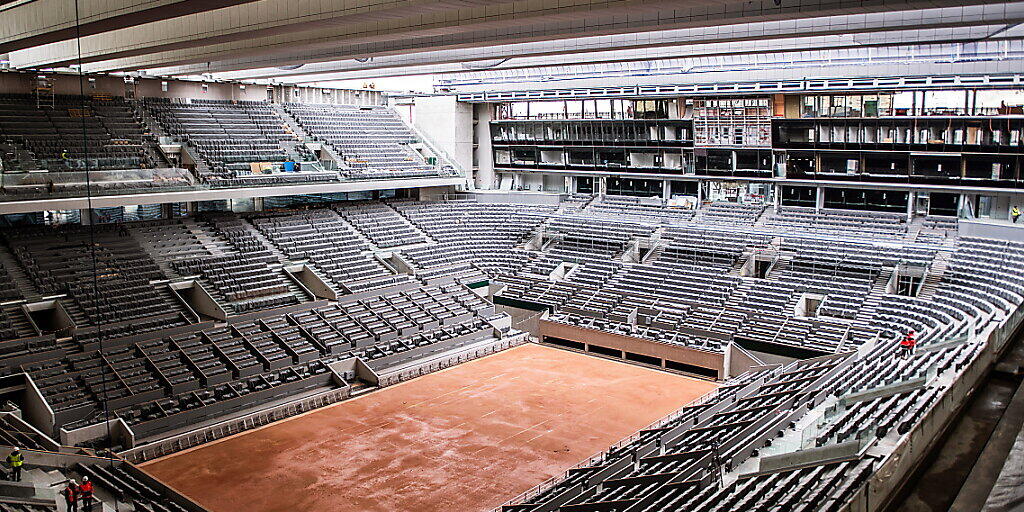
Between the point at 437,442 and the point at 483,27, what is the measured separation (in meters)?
11.0

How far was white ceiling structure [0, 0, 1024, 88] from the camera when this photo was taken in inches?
593

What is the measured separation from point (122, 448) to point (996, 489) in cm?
2009

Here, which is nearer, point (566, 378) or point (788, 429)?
point (788, 429)

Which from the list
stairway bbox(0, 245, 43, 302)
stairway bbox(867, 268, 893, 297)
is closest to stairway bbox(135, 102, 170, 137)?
stairway bbox(0, 245, 43, 302)

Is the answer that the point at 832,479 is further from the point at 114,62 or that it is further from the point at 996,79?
the point at 114,62

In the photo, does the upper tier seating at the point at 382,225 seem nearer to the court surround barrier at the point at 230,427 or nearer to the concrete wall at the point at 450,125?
the concrete wall at the point at 450,125

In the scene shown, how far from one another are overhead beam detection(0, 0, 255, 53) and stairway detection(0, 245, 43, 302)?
759cm

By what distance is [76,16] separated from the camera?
15.1 metres

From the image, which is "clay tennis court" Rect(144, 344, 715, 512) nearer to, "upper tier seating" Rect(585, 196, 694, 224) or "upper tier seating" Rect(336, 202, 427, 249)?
"upper tier seating" Rect(336, 202, 427, 249)

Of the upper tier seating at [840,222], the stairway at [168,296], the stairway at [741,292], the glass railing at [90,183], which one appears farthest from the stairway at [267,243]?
the upper tier seating at [840,222]

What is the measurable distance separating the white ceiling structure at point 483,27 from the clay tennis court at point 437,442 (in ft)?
34.8

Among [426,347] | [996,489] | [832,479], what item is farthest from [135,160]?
[996,489]

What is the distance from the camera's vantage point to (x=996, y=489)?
6215 mm

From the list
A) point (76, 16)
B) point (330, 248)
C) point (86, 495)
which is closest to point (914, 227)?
point (330, 248)
